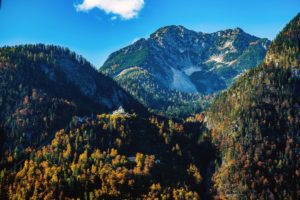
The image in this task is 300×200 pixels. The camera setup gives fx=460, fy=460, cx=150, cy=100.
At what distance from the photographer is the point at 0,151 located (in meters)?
61.5

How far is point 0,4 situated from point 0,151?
66.7 feet

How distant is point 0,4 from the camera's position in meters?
51.9

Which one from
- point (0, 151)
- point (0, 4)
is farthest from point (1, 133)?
point (0, 4)

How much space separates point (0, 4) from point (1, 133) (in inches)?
795

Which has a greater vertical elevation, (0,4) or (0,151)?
(0,4)

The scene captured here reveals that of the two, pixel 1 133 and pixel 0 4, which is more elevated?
pixel 0 4

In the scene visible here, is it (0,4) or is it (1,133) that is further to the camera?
(1,133)

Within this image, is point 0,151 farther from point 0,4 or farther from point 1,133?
point 0,4

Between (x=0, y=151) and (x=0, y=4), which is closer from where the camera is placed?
(x=0, y=4)
